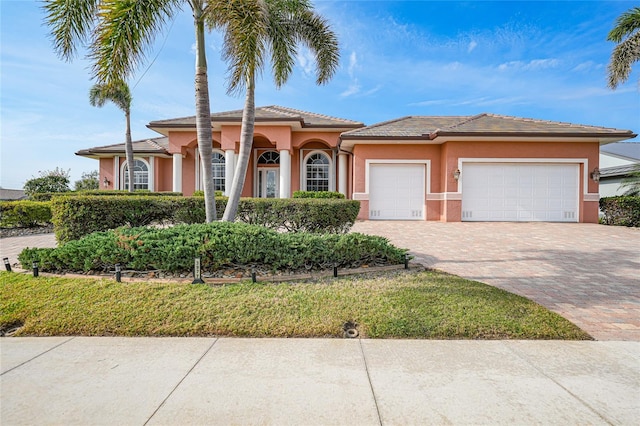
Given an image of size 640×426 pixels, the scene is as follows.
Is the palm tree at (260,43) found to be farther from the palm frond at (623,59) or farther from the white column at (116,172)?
the white column at (116,172)

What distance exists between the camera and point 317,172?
17609 millimetres

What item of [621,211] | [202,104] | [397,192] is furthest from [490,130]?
[202,104]

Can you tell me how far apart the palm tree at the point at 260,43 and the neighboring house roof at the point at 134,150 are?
13178 millimetres

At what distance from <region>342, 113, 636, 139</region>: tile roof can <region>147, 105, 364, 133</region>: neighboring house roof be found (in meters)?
2.03

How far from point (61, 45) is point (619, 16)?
20458 mm

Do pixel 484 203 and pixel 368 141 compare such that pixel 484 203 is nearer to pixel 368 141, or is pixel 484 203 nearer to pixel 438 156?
pixel 438 156

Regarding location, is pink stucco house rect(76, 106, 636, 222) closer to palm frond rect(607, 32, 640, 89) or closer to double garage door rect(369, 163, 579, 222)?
double garage door rect(369, 163, 579, 222)

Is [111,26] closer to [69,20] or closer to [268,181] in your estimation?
[69,20]

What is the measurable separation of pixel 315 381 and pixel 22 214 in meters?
14.1

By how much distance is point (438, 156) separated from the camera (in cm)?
1462

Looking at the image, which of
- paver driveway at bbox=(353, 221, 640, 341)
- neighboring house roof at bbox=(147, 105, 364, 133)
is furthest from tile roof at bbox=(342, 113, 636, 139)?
paver driveway at bbox=(353, 221, 640, 341)

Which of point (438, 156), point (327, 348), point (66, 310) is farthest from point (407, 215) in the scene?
point (66, 310)

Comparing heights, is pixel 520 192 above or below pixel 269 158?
below

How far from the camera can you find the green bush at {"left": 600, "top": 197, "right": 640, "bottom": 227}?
12648 mm
